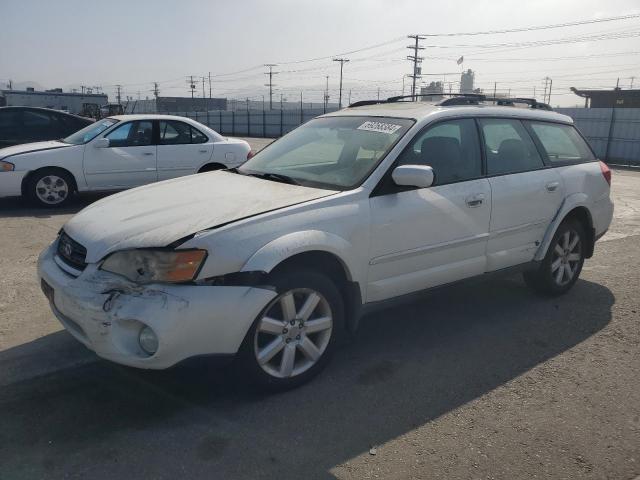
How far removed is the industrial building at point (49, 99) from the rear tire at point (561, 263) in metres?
54.3

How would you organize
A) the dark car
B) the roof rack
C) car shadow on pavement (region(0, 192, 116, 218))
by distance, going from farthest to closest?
the dark car
car shadow on pavement (region(0, 192, 116, 218))
the roof rack

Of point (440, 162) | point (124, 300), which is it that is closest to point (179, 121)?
point (440, 162)

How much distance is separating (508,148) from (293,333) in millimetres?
2485

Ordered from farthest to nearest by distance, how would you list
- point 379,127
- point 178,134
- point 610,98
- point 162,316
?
point 610,98 → point 178,134 → point 379,127 → point 162,316

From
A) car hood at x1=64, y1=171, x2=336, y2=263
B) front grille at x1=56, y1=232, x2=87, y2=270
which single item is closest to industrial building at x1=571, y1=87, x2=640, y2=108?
car hood at x1=64, y1=171, x2=336, y2=263

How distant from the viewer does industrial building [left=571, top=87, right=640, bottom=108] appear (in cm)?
3928

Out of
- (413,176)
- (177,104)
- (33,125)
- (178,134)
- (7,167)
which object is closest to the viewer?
(413,176)

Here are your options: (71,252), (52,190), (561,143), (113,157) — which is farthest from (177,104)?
(71,252)

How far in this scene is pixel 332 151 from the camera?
4238 mm

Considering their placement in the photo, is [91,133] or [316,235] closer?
[316,235]

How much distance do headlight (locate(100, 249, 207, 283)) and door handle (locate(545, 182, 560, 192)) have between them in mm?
3107

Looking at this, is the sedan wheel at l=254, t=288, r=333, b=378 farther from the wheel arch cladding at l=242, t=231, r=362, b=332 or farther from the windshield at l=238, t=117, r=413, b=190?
the windshield at l=238, t=117, r=413, b=190

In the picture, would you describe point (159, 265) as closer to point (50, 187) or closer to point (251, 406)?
point (251, 406)

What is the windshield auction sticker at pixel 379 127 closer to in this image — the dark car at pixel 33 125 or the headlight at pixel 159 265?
the headlight at pixel 159 265
